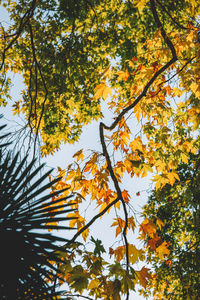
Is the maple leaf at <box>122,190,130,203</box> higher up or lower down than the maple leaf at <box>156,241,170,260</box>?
higher up

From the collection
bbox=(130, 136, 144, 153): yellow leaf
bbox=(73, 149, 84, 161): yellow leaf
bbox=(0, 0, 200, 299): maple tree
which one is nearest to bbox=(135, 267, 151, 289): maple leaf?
bbox=(0, 0, 200, 299): maple tree

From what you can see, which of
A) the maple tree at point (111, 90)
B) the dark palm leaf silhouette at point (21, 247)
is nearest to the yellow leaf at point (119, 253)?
the maple tree at point (111, 90)

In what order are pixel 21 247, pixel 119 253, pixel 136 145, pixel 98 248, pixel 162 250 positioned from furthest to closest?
pixel 136 145, pixel 162 250, pixel 119 253, pixel 98 248, pixel 21 247

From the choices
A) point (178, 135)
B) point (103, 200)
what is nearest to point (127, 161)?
point (103, 200)

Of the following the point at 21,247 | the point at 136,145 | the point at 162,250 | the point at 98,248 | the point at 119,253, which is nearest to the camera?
the point at 21,247

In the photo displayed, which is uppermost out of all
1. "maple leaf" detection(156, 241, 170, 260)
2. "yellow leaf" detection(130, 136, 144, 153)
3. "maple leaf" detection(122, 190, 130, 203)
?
"yellow leaf" detection(130, 136, 144, 153)

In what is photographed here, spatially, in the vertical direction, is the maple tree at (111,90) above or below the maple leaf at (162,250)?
above

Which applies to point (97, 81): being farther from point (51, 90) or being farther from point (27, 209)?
point (27, 209)

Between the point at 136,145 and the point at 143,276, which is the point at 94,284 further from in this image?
the point at 136,145

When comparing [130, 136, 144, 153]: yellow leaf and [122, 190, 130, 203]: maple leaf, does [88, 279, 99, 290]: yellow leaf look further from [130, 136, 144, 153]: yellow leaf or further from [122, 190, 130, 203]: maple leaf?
[130, 136, 144, 153]: yellow leaf

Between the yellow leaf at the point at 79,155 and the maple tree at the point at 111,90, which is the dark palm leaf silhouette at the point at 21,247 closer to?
the maple tree at the point at 111,90

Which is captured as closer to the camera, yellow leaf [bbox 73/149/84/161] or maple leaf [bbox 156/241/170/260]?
maple leaf [bbox 156/241/170/260]

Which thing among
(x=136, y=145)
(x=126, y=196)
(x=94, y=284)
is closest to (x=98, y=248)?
(x=94, y=284)

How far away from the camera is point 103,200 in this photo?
2.61 meters
